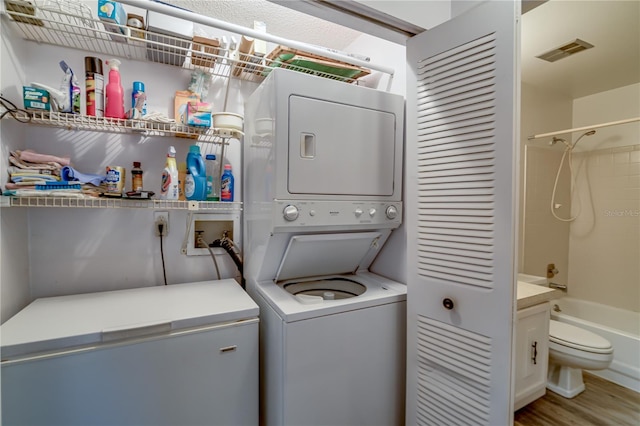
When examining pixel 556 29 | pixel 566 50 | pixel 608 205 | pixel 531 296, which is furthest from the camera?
pixel 608 205

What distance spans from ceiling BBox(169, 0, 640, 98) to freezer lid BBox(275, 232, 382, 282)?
1.34 metres

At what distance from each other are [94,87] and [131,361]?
1510mm

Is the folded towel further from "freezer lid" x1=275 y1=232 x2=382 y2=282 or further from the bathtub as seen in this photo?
the bathtub

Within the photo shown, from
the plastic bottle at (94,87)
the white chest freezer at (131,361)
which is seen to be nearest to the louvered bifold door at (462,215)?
the white chest freezer at (131,361)

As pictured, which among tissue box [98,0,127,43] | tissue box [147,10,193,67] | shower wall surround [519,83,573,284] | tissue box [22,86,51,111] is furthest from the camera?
shower wall surround [519,83,573,284]

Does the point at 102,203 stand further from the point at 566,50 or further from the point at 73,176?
the point at 566,50

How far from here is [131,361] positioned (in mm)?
1320

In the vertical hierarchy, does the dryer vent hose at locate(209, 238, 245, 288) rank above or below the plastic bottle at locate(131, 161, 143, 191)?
below

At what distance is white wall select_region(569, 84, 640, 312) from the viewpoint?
134 inches

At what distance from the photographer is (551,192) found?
3.77 metres

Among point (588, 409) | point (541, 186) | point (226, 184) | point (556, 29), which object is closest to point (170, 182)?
point (226, 184)

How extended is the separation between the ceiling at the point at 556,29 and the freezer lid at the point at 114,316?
1.90 metres

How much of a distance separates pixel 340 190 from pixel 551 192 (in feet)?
11.6

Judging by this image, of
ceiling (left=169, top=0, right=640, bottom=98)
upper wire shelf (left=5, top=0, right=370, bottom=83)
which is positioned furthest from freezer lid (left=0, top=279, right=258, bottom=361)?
ceiling (left=169, top=0, right=640, bottom=98)
